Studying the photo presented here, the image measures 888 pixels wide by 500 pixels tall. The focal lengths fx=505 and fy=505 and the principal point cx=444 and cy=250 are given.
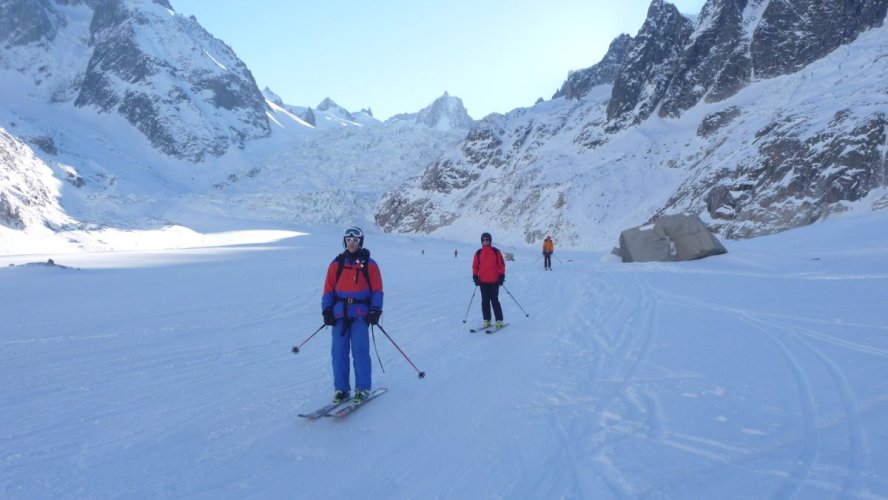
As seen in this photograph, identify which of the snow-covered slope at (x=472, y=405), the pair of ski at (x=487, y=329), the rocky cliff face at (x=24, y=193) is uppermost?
the rocky cliff face at (x=24, y=193)

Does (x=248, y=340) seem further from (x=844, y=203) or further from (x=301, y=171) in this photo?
(x=301, y=171)

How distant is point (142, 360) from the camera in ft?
25.3

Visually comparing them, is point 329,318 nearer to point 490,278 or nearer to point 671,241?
point 490,278

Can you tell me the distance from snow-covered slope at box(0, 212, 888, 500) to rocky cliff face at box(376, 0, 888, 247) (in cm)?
2451

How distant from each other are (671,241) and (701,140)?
31.6 m

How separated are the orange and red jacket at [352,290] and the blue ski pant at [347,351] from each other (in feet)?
0.41

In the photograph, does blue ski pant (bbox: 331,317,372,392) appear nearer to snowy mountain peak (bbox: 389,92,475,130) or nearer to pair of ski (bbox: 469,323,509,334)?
pair of ski (bbox: 469,323,509,334)

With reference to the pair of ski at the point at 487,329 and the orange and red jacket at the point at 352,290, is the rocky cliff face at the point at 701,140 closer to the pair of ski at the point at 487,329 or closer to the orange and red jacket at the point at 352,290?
the pair of ski at the point at 487,329

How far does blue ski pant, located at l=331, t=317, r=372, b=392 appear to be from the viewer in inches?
227

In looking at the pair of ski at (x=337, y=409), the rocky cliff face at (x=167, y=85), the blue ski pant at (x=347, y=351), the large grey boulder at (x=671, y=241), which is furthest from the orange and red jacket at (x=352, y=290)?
the rocky cliff face at (x=167, y=85)

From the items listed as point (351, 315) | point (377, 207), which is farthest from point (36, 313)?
point (377, 207)

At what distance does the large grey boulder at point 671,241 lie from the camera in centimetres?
2203

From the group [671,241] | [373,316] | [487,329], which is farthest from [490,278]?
[671,241]

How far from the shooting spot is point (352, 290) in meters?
5.89
